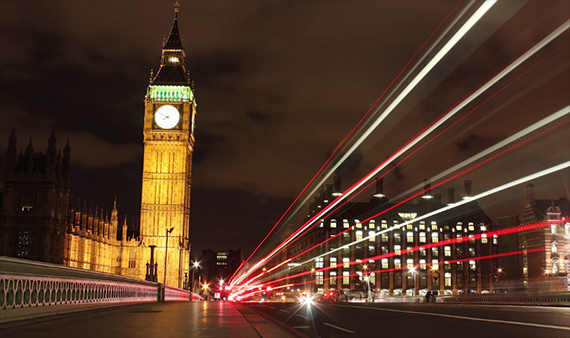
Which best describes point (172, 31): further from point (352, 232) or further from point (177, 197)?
point (352, 232)

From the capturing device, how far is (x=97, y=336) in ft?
38.5

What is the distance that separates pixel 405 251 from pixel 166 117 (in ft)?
181

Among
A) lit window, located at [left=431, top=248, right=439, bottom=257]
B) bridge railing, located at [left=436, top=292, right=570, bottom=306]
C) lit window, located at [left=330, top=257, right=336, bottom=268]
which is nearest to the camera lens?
bridge railing, located at [left=436, top=292, right=570, bottom=306]

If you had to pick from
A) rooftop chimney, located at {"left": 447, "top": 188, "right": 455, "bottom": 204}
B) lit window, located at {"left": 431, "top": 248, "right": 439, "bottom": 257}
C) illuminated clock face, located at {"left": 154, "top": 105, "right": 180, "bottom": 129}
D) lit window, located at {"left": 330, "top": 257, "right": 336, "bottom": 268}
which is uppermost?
illuminated clock face, located at {"left": 154, "top": 105, "right": 180, "bottom": 129}

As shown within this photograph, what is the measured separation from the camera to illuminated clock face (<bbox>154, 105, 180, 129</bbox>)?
344 ft

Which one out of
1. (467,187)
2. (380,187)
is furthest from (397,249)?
(467,187)

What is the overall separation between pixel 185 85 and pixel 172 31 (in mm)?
15966

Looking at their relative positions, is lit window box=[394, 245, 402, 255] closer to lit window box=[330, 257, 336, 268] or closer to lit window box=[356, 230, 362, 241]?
lit window box=[356, 230, 362, 241]

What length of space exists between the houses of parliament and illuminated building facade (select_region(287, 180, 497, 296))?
1288 inches

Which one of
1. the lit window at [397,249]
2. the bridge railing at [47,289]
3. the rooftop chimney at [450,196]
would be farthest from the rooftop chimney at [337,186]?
the bridge railing at [47,289]

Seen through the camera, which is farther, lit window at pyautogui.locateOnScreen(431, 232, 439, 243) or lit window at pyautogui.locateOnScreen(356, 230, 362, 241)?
lit window at pyautogui.locateOnScreen(431, 232, 439, 243)

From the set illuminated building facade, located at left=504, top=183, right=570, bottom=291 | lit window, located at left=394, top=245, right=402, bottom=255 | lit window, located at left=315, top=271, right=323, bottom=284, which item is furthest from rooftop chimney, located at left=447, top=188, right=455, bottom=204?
illuminated building facade, located at left=504, top=183, right=570, bottom=291

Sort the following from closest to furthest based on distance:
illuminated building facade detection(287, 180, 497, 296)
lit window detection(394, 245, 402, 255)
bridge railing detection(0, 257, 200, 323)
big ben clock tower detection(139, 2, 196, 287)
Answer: bridge railing detection(0, 257, 200, 323) < big ben clock tower detection(139, 2, 196, 287) < illuminated building facade detection(287, 180, 497, 296) < lit window detection(394, 245, 402, 255)

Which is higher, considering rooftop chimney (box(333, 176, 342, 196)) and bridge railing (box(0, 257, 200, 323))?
rooftop chimney (box(333, 176, 342, 196))
